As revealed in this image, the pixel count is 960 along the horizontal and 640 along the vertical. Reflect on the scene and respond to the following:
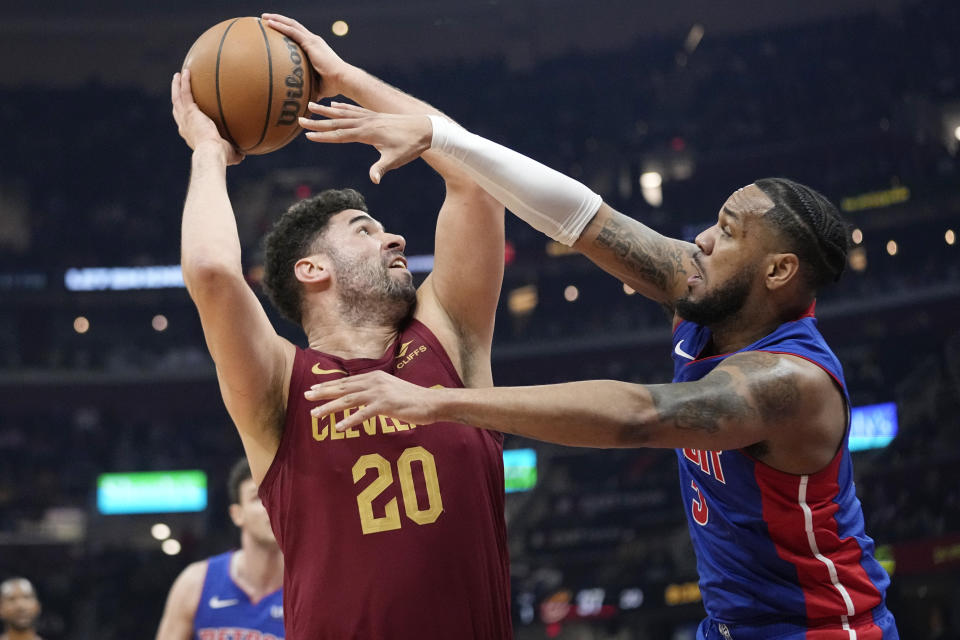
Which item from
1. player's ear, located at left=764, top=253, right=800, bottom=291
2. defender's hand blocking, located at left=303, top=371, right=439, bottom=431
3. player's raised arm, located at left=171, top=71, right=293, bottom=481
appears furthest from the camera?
player's ear, located at left=764, top=253, right=800, bottom=291

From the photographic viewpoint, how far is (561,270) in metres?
22.1

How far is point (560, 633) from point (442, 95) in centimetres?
1216

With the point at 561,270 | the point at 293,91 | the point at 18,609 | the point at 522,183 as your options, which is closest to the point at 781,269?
the point at 522,183

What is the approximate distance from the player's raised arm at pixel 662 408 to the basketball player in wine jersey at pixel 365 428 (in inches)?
10.8

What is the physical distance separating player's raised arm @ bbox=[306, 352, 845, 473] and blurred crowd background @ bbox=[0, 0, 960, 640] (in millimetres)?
15207

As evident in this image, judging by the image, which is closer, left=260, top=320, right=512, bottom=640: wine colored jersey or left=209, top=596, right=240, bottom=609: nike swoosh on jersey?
left=260, top=320, right=512, bottom=640: wine colored jersey

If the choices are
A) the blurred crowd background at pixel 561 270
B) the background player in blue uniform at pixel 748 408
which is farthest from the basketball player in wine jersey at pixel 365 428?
the blurred crowd background at pixel 561 270

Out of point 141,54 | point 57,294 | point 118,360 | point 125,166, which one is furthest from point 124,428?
point 141,54

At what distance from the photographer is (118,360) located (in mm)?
20328

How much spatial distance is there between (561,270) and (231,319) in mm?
19644

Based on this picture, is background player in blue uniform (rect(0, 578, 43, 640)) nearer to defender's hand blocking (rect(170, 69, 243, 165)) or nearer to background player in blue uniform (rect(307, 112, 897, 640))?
defender's hand blocking (rect(170, 69, 243, 165))

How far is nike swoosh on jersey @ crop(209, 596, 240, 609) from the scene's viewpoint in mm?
5082

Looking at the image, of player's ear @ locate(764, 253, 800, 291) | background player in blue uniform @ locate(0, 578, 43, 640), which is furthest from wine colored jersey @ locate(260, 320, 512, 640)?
background player in blue uniform @ locate(0, 578, 43, 640)

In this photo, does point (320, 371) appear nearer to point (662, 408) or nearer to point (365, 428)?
point (365, 428)
